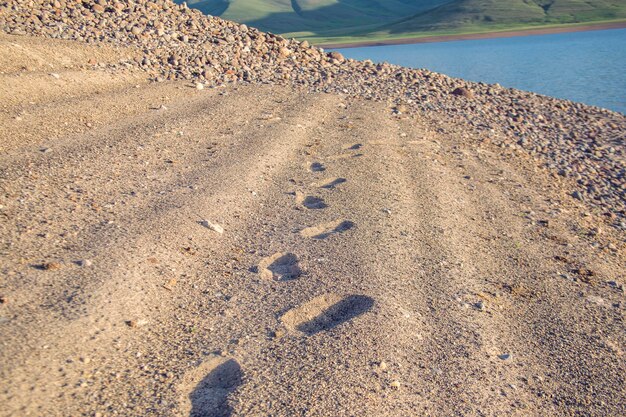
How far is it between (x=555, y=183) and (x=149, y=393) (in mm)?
5601

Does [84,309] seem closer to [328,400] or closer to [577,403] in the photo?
[328,400]

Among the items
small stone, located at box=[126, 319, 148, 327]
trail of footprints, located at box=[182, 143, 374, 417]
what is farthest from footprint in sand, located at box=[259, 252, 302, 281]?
small stone, located at box=[126, 319, 148, 327]

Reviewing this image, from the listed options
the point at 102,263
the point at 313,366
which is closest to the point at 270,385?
the point at 313,366

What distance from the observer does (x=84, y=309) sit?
3.13 meters

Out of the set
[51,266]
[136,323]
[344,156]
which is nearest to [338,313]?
[136,323]

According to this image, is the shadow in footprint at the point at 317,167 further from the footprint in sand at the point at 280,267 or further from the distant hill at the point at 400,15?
the distant hill at the point at 400,15

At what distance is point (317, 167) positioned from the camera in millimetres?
5980

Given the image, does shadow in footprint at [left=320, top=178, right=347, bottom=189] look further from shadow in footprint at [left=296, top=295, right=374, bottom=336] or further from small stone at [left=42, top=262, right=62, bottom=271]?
small stone at [left=42, top=262, right=62, bottom=271]

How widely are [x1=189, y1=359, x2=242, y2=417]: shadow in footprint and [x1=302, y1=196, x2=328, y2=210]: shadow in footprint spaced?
221 centimetres

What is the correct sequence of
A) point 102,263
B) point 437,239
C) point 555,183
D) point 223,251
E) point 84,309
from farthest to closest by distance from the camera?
point 555,183
point 437,239
point 223,251
point 102,263
point 84,309

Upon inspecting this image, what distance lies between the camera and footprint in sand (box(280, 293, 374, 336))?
132 inches

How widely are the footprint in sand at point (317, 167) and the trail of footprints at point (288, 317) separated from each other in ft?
2.66

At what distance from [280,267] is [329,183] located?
1743 mm

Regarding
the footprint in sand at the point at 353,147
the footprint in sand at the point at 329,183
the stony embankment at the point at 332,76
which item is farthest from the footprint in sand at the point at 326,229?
the stony embankment at the point at 332,76
